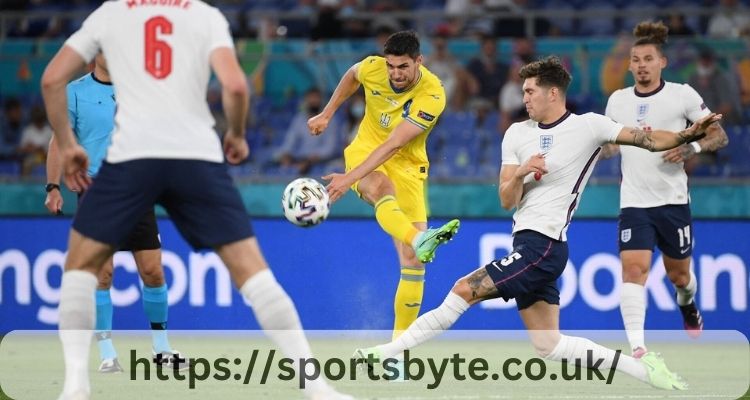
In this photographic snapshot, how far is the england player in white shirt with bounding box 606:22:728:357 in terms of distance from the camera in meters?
9.39

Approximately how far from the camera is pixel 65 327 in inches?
238

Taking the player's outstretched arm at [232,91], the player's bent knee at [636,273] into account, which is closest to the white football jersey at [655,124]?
the player's bent knee at [636,273]

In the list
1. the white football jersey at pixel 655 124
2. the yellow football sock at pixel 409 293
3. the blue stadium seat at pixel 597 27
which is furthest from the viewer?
the blue stadium seat at pixel 597 27

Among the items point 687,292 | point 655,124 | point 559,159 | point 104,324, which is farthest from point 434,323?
point 687,292

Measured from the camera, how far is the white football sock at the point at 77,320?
235 inches

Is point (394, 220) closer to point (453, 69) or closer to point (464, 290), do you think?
point (464, 290)

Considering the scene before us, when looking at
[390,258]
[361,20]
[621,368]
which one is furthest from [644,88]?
[361,20]

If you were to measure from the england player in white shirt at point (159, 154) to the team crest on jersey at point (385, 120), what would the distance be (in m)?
3.10

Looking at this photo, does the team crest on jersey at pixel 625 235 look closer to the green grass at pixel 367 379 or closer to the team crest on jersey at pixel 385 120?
the green grass at pixel 367 379

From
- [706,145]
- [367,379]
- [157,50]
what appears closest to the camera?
[157,50]

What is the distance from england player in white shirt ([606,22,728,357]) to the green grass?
3.23 ft

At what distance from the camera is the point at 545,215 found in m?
7.46

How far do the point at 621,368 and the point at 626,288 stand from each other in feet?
6.33

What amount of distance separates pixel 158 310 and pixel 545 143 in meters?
3.11
